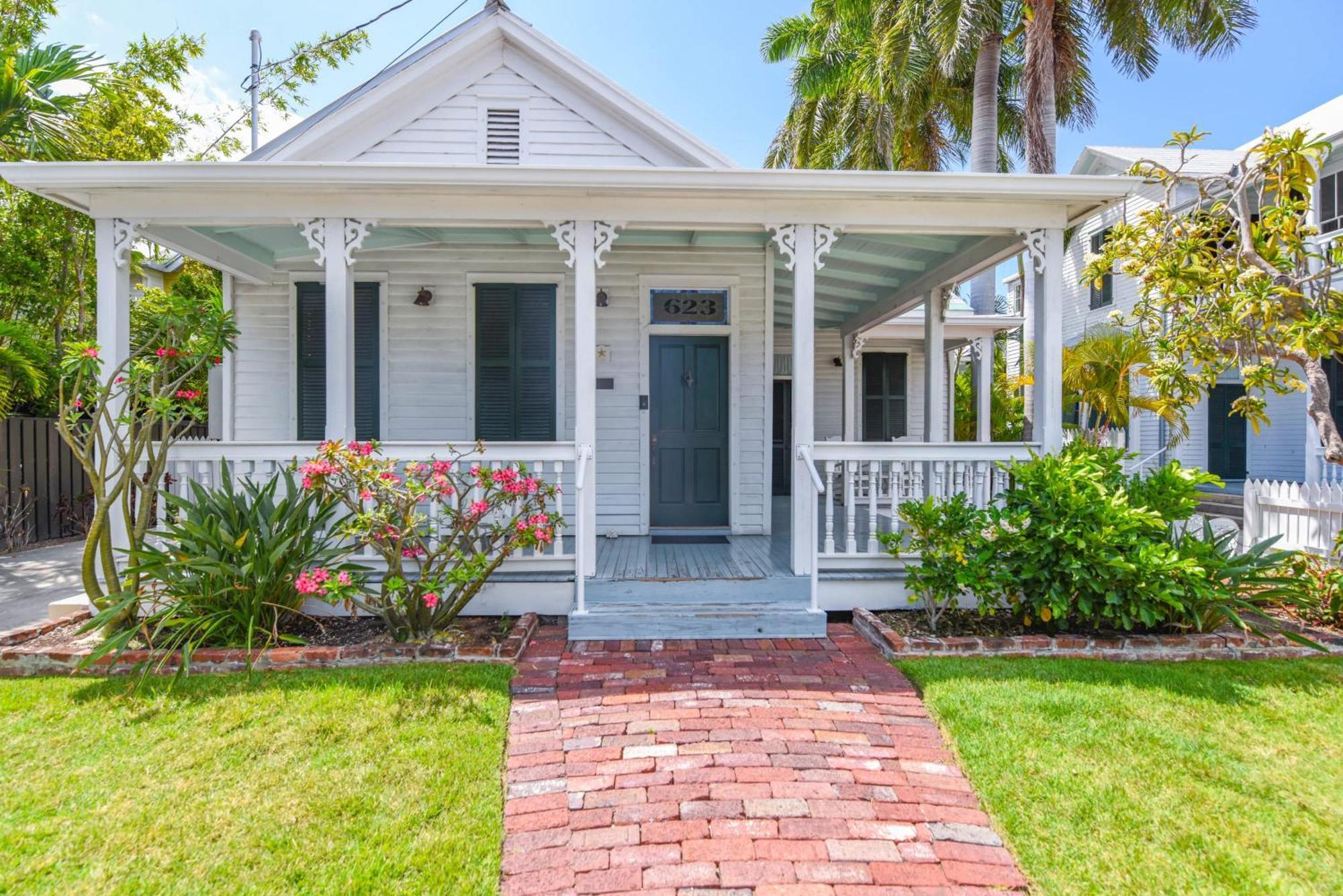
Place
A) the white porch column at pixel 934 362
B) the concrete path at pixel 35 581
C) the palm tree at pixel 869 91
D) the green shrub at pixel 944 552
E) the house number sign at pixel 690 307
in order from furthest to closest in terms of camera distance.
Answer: the palm tree at pixel 869 91, the white porch column at pixel 934 362, the house number sign at pixel 690 307, the concrete path at pixel 35 581, the green shrub at pixel 944 552

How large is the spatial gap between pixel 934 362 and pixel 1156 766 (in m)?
5.68

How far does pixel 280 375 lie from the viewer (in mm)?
6840

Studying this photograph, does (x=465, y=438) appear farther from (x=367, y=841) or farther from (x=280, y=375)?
(x=367, y=841)

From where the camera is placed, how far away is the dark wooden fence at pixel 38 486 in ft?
27.0

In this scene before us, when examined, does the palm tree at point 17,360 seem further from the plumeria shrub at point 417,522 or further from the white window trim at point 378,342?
the plumeria shrub at point 417,522

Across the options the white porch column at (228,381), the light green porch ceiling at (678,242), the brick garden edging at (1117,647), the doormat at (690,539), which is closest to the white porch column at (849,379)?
the light green porch ceiling at (678,242)

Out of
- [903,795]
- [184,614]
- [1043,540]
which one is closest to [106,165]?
[184,614]

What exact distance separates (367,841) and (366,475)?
7.52 ft

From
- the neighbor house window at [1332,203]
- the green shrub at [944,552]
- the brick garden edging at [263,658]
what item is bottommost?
the brick garden edging at [263,658]

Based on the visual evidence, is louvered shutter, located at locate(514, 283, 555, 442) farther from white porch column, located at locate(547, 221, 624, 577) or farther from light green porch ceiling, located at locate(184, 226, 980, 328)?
white porch column, located at locate(547, 221, 624, 577)

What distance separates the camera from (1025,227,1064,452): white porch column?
16.6 feet

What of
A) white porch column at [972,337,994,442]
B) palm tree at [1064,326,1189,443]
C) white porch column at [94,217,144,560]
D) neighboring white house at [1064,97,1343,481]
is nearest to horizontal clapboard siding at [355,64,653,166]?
white porch column at [94,217,144,560]

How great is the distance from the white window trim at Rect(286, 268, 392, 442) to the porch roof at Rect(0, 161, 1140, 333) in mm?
1337

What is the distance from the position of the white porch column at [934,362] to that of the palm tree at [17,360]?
9.52 metres
